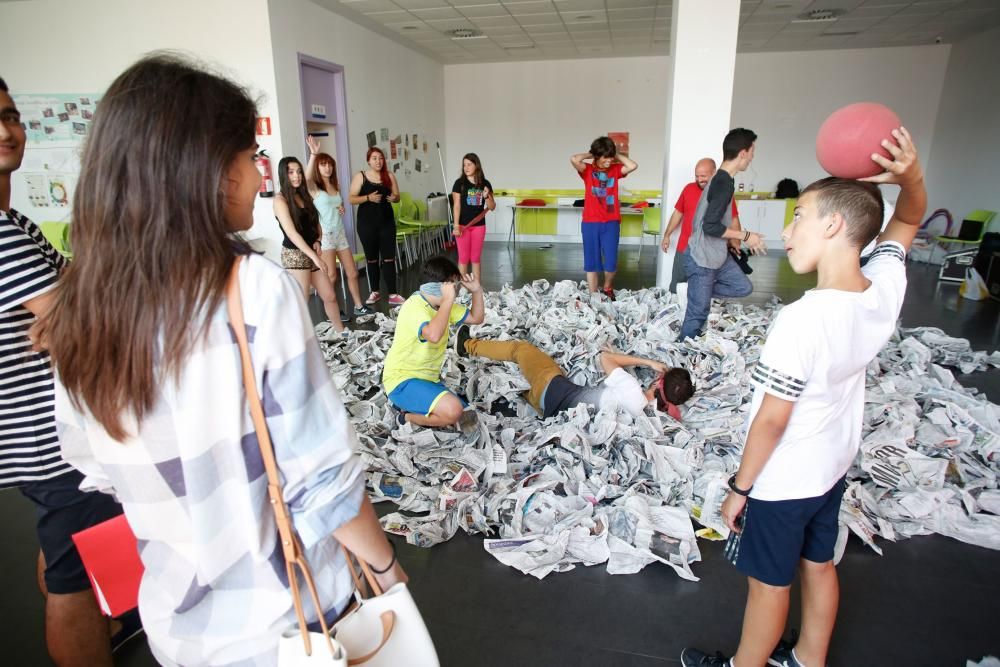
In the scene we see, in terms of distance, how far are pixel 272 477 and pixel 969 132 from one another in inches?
440

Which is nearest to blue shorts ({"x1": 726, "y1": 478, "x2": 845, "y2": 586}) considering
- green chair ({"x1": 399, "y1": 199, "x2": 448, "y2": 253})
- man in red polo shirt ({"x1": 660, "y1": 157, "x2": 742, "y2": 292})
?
man in red polo shirt ({"x1": 660, "y1": 157, "x2": 742, "y2": 292})

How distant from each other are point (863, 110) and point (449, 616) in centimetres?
189

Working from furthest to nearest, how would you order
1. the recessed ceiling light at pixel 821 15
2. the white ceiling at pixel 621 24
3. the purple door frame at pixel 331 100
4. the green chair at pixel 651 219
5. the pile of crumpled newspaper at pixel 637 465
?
the green chair at pixel 651 219, the recessed ceiling light at pixel 821 15, the white ceiling at pixel 621 24, the purple door frame at pixel 331 100, the pile of crumpled newspaper at pixel 637 465

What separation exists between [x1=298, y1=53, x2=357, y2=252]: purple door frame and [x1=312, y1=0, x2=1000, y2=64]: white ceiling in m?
0.71

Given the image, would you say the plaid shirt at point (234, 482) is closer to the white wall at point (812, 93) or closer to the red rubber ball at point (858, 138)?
the red rubber ball at point (858, 138)

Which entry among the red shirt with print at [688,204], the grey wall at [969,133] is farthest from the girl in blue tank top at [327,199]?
the grey wall at [969,133]

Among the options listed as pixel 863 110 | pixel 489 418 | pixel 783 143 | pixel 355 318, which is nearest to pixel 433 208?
pixel 355 318

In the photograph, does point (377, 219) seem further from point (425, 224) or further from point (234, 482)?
point (234, 482)

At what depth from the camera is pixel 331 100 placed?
7.14 m

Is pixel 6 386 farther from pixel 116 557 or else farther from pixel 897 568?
pixel 897 568

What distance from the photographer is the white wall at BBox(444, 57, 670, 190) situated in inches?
413

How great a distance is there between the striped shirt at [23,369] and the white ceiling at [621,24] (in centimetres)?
652

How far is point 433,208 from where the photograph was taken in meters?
10.3

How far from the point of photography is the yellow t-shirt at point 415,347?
9.94ft
